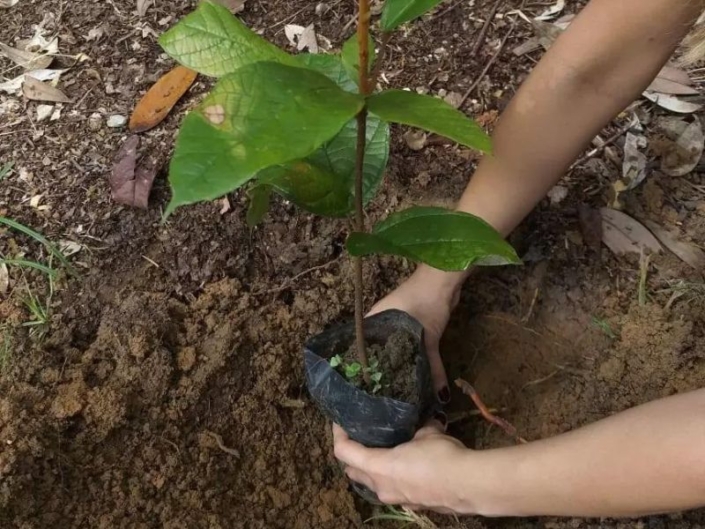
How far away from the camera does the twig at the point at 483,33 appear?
5.61 ft

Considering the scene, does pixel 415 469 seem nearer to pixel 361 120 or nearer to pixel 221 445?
pixel 221 445

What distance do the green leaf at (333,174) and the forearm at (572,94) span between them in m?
0.39

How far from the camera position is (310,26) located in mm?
1747

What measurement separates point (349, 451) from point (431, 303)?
31cm

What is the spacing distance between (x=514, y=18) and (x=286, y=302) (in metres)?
0.91

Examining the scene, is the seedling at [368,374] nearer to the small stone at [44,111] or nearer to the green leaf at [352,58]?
the green leaf at [352,58]

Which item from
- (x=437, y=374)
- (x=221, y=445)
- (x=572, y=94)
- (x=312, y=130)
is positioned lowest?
(x=221, y=445)

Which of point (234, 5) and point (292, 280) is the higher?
point (234, 5)

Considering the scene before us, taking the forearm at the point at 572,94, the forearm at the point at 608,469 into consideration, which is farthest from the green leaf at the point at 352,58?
the forearm at the point at 608,469

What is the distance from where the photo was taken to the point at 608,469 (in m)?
0.95

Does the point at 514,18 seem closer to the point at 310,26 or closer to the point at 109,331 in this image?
the point at 310,26

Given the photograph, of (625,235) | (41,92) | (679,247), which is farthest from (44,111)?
(679,247)

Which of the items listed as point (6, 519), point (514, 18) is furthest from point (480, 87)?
point (6, 519)

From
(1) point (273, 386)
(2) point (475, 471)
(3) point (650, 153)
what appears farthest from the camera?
(3) point (650, 153)
